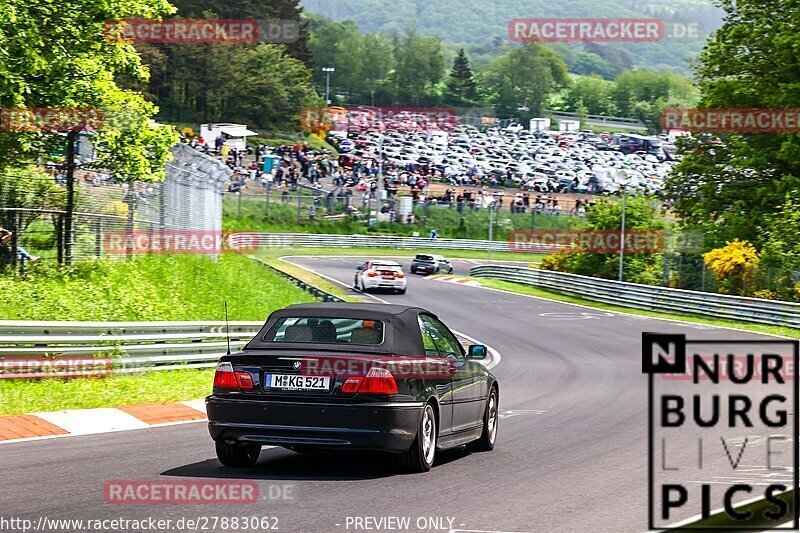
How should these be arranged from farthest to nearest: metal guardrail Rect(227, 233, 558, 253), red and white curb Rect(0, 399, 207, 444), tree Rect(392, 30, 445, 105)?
1. tree Rect(392, 30, 445, 105)
2. metal guardrail Rect(227, 233, 558, 253)
3. red and white curb Rect(0, 399, 207, 444)

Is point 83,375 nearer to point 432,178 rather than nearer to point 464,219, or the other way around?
point 464,219

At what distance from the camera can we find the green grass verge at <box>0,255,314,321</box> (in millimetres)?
20188

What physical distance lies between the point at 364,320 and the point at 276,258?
52.5 meters

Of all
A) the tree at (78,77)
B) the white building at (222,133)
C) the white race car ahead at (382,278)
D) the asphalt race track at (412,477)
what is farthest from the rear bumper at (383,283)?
the white building at (222,133)

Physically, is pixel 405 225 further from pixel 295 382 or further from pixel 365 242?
pixel 295 382

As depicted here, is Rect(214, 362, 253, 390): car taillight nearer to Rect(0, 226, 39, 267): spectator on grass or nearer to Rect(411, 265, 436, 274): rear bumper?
Rect(0, 226, 39, 267): spectator on grass

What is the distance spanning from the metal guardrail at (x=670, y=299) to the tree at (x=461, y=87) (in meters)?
123

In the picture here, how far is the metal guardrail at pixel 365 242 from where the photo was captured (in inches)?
2667

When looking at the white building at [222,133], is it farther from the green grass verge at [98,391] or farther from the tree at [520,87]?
the tree at [520,87]

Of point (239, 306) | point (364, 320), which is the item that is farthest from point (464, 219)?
point (364, 320)

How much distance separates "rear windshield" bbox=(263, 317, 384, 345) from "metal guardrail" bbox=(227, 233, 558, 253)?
51.3 m

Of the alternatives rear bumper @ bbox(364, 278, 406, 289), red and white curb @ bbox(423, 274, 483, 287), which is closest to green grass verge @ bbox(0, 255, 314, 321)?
rear bumper @ bbox(364, 278, 406, 289)

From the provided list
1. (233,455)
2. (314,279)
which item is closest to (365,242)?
(314,279)

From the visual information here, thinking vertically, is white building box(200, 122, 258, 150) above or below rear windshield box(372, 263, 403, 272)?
above
